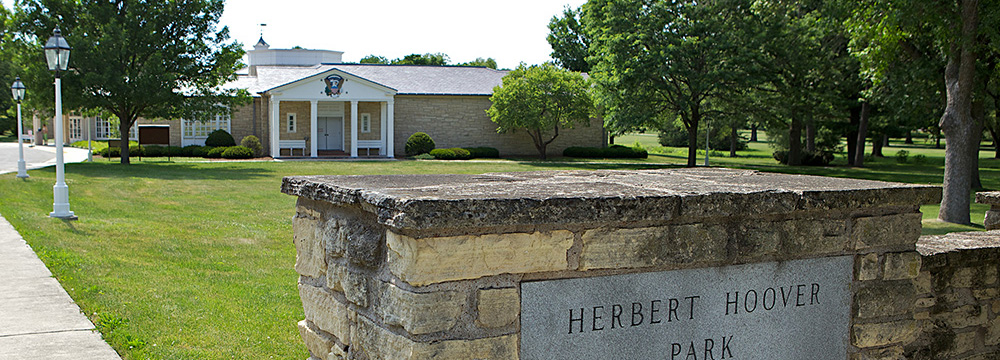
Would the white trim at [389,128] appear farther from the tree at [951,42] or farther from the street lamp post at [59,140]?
the tree at [951,42]

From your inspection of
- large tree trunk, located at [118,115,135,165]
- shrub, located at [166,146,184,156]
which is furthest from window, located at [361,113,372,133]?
large tree trunk, located at [118,115,135,165]

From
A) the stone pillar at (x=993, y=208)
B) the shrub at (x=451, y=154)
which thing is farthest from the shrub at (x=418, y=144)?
the stone pillar at (x=993, y=208)

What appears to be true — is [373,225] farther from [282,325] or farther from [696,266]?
[282,325]

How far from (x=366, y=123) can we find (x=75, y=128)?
2135 centimetres

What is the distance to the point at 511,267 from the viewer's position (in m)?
2.85

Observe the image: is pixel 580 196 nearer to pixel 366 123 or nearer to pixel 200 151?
pixel 200 151

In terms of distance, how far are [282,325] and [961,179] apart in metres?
13.9

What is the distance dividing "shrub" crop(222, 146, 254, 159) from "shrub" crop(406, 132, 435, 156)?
7798 mm

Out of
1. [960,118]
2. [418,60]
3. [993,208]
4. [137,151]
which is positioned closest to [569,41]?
[418,60]

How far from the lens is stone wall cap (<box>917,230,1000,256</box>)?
14.8 feet

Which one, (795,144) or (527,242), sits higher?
(795,144)

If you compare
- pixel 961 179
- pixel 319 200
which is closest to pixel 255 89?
pixel 961 179

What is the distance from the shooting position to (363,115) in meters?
40.8

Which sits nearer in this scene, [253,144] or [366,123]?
[253,144]
